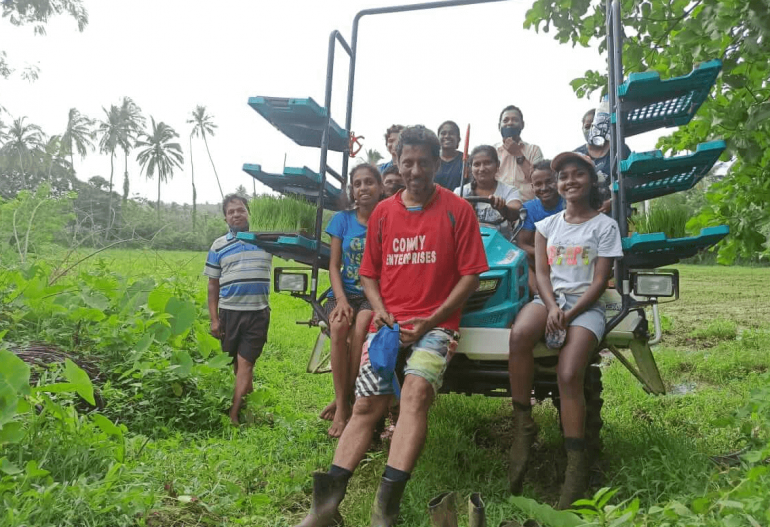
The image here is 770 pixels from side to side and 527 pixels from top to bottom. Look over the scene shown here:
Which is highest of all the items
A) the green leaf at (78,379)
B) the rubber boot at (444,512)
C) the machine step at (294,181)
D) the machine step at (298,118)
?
the machine step at (298,118)

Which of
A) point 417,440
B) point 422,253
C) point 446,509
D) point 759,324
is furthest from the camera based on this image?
point 759,324

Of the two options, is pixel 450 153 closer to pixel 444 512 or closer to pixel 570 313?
pixel 570 313

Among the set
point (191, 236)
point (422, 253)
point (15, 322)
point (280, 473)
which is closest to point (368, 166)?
point (422, 253)

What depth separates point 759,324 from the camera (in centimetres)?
978

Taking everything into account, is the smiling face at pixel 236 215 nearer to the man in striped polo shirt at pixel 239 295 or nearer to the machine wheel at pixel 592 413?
the man in striped polo shirt at pixel 239 295

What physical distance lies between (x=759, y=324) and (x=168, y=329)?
29.1ft

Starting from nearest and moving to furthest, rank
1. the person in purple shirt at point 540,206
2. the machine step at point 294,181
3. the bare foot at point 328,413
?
1. the machine step at point 294,181
2. the person in purple shirt at point 540,206
3. the bare foot at point 328,413

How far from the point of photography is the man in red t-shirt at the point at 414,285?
9.92 ft

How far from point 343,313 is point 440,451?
1119 mm

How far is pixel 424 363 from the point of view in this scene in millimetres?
3096

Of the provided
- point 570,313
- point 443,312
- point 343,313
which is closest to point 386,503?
point 443,312

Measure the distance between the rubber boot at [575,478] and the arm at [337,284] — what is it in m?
1.39

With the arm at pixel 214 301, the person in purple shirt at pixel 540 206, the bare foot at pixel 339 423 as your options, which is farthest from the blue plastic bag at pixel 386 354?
the arm at pixel 214 301

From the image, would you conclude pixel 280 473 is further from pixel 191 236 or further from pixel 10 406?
pixel 191 236
